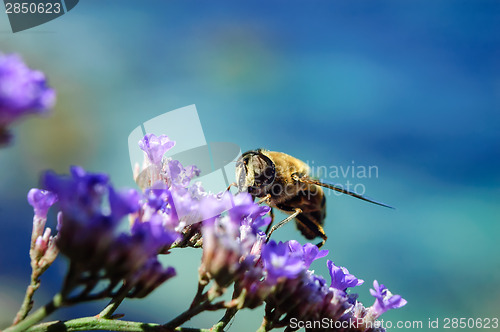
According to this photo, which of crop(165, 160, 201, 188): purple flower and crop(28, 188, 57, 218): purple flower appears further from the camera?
crop(165, 160, 201, 188): purple flower

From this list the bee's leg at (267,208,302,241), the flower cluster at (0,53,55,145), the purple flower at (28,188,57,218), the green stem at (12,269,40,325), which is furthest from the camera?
the bee's leg at (267,208,302,241)

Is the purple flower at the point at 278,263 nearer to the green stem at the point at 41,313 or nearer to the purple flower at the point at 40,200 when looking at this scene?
the green stem at the point at 41,313

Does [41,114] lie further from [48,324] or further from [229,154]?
[229,154]

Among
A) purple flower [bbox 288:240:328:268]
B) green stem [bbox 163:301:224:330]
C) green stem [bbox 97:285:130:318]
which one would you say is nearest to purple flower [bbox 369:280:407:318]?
purple flower [bbox 288:240:328:268]

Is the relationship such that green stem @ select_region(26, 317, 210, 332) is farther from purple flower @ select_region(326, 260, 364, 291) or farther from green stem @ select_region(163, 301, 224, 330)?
purple flower @ select_region(326, 260, 364, 291)

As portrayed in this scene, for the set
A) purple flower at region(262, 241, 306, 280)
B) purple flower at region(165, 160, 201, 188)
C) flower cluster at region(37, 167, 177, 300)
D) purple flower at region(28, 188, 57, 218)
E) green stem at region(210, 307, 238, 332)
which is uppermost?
purple flower at region(165, 160, 201, 188)

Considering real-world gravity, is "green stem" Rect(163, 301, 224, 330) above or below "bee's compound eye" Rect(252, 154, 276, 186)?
below

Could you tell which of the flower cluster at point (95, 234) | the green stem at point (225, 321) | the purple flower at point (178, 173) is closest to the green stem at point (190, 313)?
the green stem at point (225, 321)
